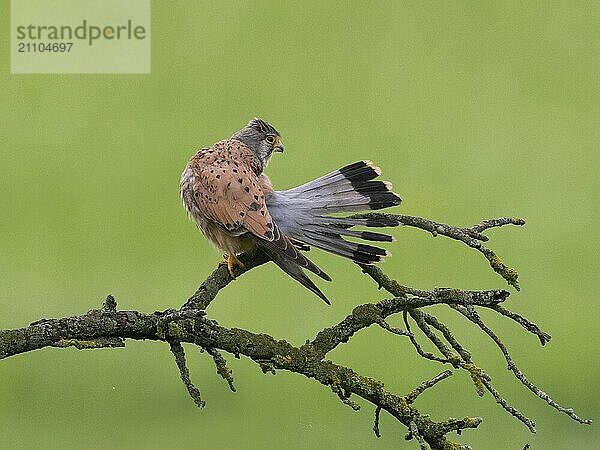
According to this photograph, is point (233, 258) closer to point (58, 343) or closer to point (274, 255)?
point (274, 255)

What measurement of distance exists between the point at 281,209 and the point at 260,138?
410 millimetres

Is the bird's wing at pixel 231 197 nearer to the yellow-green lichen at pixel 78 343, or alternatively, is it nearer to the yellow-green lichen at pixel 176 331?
the yellow-green lichen at pixel 176 331

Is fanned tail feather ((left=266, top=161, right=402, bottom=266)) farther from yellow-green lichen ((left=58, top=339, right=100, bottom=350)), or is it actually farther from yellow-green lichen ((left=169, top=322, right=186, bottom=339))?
yellow-green lichen ((left=58, top=339, right=100, bottom=350))

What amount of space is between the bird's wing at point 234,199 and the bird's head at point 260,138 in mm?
181

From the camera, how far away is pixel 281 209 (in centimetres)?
258

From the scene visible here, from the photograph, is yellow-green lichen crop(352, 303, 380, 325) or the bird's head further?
the bird's head

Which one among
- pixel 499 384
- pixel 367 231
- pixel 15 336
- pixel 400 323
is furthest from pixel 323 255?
pixel 15 336

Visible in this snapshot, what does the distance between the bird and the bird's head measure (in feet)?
0.28

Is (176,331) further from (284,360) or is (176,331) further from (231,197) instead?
(231,197)

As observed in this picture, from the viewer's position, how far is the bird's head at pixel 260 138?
2.93 meters

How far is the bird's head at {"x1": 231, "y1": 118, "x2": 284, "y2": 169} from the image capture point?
2.93 m

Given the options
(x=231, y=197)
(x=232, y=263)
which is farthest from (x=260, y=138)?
(x=232, y=263)

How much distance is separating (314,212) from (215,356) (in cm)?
54

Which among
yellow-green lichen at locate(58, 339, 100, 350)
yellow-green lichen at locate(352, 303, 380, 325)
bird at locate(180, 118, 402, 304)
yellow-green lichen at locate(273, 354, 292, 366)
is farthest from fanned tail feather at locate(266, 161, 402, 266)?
yellow-green lichen at locate(58, 339, 100, 350)
